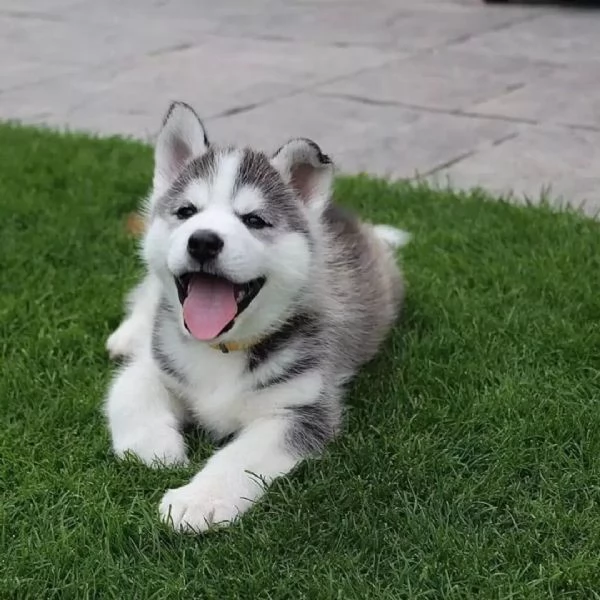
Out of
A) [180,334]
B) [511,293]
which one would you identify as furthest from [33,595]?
[511,293]

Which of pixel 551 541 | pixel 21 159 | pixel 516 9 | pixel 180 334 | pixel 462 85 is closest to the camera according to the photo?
pixel 551 541

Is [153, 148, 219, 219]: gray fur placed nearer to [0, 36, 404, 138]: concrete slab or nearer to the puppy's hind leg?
the puppy's hind leg

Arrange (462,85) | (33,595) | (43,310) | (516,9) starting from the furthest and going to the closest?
(516,9)
(462,85)
(43,310)
(33,595)

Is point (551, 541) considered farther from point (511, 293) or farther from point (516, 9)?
point (516, 9)

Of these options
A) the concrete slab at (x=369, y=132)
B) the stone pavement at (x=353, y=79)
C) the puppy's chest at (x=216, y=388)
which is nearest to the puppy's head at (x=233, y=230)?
the puppy's chest at (x=216, y=388)

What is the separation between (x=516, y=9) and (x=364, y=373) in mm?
9783

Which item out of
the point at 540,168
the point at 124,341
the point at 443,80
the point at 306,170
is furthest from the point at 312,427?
the point at 443,80

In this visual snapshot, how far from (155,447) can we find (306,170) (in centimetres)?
110

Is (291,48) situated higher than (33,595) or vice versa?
(33,595)

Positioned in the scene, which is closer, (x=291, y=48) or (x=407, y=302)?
(x=407, y=302)

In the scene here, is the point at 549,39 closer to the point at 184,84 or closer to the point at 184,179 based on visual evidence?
the point at 184,84

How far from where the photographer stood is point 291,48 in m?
10.6

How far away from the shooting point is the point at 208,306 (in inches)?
127

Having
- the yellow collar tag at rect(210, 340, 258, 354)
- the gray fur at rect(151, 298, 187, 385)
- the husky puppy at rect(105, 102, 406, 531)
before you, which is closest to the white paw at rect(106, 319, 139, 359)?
the husky puppy at rect(105, 102, 406, 531)
